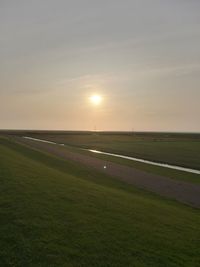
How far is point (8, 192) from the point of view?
604 inches

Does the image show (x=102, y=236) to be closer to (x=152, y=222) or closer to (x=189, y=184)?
(x=152, y=222)

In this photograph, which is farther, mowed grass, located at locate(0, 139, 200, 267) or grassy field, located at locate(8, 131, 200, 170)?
grassy field, located at locate(8, 131, 200, 170)

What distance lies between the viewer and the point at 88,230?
457 inches

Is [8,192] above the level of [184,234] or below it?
above

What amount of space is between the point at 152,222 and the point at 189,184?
1546 cm

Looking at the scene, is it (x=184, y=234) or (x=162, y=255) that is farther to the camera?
(x=184, y=234)

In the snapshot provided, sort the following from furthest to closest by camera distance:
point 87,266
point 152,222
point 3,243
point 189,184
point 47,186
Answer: point 189,184 < point 47,186 < point 152,222 < point 3,243 < point 87,266

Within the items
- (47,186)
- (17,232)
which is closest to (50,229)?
(17,232)

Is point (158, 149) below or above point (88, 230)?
below

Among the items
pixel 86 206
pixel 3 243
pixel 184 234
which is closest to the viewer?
pixel 3 243

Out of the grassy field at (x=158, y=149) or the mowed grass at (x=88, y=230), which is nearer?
the mowed grass at (x=88, y=230)

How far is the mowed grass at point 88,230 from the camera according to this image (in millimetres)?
9547

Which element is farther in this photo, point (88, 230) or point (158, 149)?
point (158, 149)

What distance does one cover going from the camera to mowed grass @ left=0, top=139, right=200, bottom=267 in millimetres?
9547
